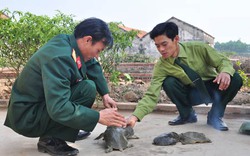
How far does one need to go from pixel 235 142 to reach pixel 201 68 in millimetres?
1020

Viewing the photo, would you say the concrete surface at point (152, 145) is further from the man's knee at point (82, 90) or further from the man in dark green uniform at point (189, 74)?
the man's knee at point (82, 90)

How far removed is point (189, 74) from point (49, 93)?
76.2 inches

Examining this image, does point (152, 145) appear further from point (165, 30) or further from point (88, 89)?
point (165, 30)

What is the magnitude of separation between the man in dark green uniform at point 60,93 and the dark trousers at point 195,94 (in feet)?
4.43

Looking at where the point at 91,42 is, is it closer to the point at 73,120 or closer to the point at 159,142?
the point at 73,120

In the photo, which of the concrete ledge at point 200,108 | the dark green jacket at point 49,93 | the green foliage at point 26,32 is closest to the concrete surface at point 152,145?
the dark green jacket at point 49,93

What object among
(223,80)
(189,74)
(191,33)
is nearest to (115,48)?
(189,74)

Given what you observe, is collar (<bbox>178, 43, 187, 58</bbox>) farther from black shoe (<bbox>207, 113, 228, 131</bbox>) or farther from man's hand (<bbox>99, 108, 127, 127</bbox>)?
man's hand (<bbox>99, 108, 127, 127</bbox>)

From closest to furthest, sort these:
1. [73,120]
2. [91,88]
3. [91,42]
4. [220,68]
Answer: [73,120] → [91,42] → [91,88] → [220,68]

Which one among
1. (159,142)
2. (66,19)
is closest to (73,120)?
(159,142)

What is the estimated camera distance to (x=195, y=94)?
402cm

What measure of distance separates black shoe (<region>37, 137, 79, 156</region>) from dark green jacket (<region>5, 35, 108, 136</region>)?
0.12m

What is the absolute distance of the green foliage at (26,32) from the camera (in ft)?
17.6

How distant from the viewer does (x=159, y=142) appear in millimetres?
3150
